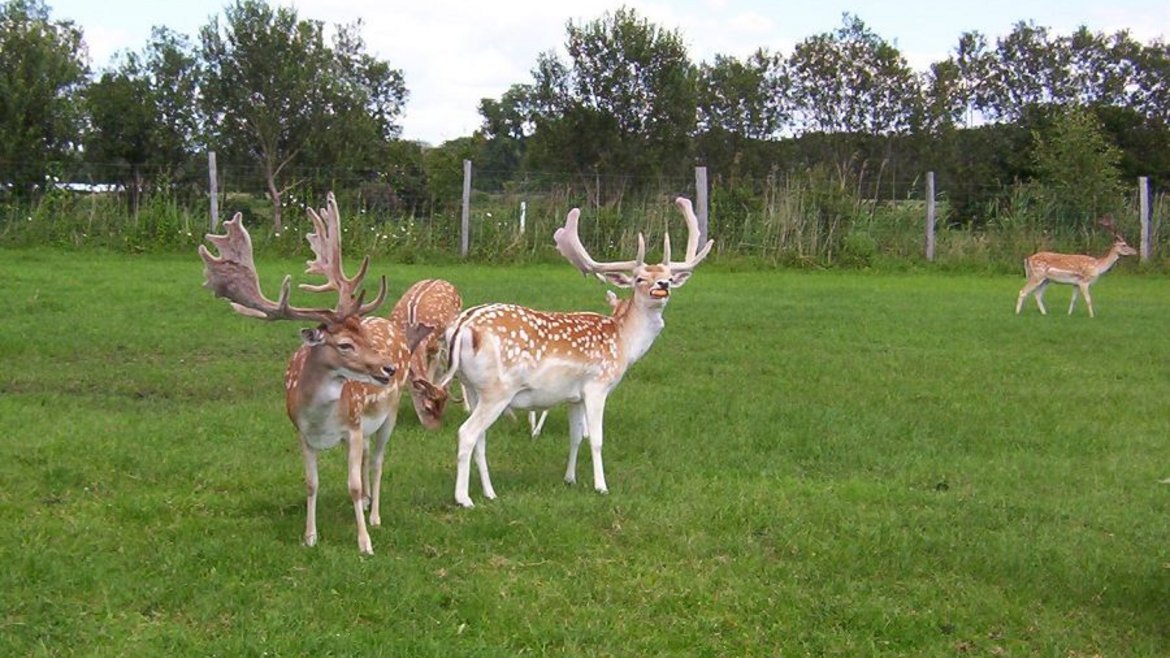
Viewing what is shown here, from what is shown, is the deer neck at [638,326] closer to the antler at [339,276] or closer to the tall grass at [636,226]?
the antler at [339,276]

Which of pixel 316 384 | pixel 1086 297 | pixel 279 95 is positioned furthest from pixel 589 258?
pixel 279 95

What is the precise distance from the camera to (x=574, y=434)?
26.1 ft

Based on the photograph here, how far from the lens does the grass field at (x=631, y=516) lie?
5.46 meters

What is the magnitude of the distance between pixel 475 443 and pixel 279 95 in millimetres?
26981

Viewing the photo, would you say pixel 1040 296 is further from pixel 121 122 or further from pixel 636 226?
pixel 121 122

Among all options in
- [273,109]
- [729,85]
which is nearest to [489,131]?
[729,85]

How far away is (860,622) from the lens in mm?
5629

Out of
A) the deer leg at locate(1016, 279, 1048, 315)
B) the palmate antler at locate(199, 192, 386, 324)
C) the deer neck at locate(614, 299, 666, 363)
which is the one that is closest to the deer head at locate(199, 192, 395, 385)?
the palmate antler at locate(199, 192, 386, 324)

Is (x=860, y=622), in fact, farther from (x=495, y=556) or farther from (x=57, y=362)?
(x=57, y=362)

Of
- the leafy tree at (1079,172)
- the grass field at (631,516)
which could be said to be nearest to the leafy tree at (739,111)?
the leafy tree at (1079,172)

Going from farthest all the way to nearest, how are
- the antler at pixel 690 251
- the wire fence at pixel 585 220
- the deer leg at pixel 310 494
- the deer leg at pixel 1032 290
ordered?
1. the wire fence at pixel 585 220
2. the deer leg at pixel 1032 290
3. the antler at pixel 690 251
4. the deer leg at pixel 310 494

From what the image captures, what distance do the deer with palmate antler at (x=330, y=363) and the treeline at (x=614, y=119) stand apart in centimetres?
1684

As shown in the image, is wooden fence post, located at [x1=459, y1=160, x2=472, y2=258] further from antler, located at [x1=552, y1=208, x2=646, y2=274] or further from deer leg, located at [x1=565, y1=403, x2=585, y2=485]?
deer leg, located at [x1=565, y1=403, x2=585, y2=485]

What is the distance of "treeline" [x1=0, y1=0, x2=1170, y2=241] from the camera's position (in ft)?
86.9
